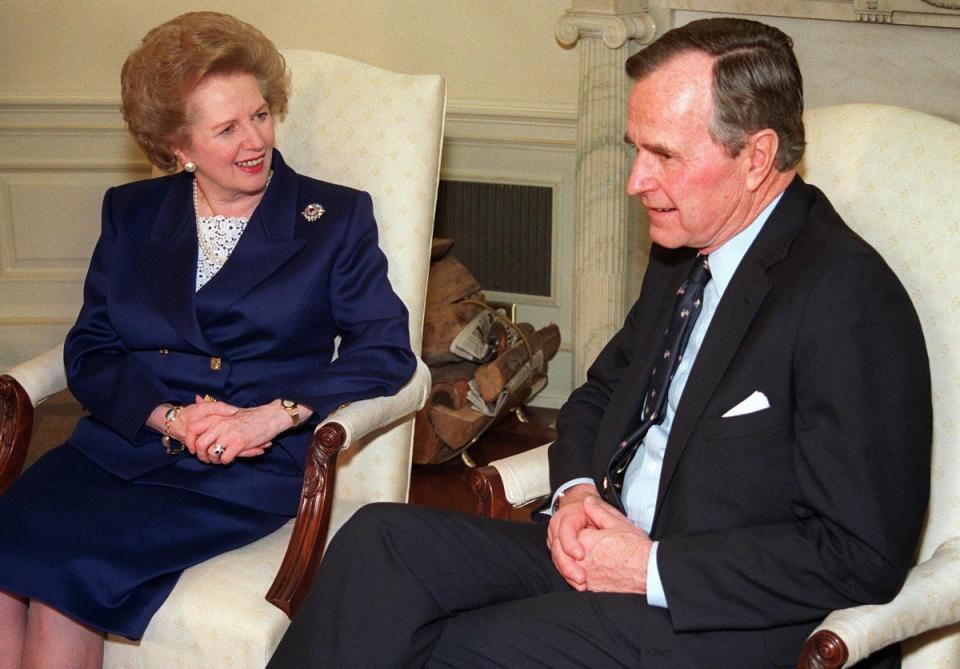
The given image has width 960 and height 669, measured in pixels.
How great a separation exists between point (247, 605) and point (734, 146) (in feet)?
3.78

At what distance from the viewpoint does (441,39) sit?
4.63 meters

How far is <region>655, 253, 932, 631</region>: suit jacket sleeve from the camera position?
181cm

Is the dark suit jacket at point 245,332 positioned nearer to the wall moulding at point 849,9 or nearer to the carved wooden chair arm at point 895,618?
the carved wooden chair arm at point 895,618

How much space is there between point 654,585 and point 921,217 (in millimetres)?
790

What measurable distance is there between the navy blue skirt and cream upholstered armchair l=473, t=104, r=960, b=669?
0.54 meters

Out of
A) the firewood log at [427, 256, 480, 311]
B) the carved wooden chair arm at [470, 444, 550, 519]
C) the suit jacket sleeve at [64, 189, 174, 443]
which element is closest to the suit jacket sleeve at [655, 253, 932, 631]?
the carved wooden chair arm at [470, 444, 550, 519]

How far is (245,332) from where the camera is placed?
264 centimetres

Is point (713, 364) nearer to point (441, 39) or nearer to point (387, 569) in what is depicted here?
point (387, 569)

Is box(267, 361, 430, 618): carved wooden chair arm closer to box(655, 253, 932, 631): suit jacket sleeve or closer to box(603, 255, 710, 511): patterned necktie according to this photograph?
box(603, 255, 710, 511): patterned necktie

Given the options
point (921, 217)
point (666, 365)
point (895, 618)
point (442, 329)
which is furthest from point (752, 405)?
point (442, 329)

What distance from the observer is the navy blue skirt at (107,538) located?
7.57ft

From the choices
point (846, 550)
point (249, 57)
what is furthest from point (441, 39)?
point (846, 550)

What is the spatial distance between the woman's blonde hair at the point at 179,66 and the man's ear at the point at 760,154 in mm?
1142

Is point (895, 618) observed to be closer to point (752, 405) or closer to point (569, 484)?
point (752, 405)
